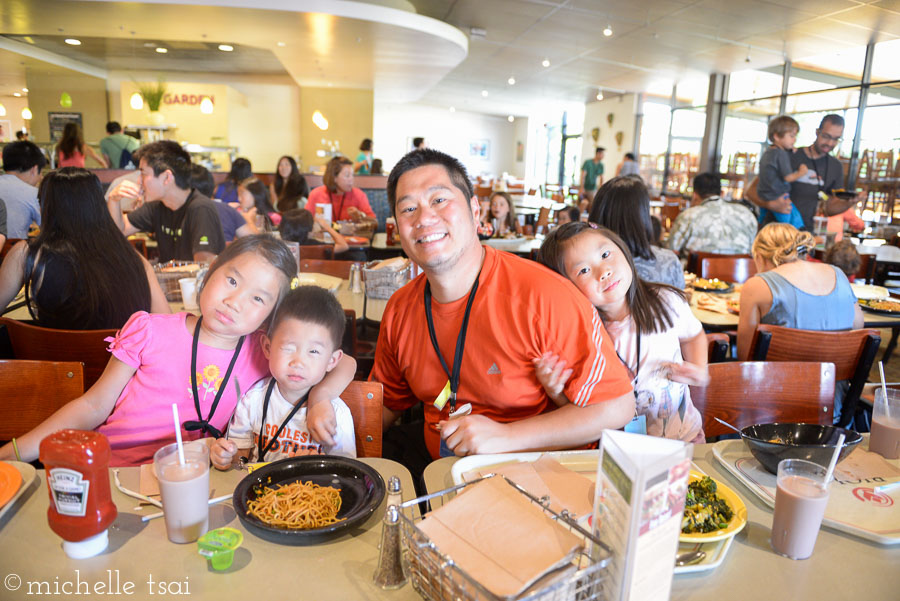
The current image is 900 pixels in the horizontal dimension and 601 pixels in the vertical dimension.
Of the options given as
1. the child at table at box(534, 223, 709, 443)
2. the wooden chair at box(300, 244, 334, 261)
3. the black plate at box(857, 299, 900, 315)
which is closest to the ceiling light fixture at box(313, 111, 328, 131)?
the wooden chair at box(300, 244, 334, 261)

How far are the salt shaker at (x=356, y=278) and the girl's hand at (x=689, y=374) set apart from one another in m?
1.76

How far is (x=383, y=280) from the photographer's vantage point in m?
2.85

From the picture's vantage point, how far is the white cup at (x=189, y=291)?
2566mm

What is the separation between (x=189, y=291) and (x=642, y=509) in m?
2.35

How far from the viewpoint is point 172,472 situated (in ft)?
3.40

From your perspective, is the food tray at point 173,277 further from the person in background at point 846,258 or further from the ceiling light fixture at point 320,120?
the ceiling light fixture at point 320,120

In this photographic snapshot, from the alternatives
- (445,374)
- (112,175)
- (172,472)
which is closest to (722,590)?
(445,374)

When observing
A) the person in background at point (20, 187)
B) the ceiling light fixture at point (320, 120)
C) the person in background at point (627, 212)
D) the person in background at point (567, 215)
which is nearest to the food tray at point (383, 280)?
the person in background at point (627, 212)

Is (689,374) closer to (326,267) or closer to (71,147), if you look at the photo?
(326,267)

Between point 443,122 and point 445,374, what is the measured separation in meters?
21.3

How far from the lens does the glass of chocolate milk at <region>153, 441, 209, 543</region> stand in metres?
1.01

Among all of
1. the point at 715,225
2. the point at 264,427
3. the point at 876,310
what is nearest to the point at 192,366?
the point at 264,427

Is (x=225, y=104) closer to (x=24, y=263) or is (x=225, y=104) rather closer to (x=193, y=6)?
(x=193, y=6)

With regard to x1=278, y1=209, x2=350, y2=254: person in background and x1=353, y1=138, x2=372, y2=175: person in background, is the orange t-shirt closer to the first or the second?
x1=278, y1=209, x2=350, y2=254: person in background
